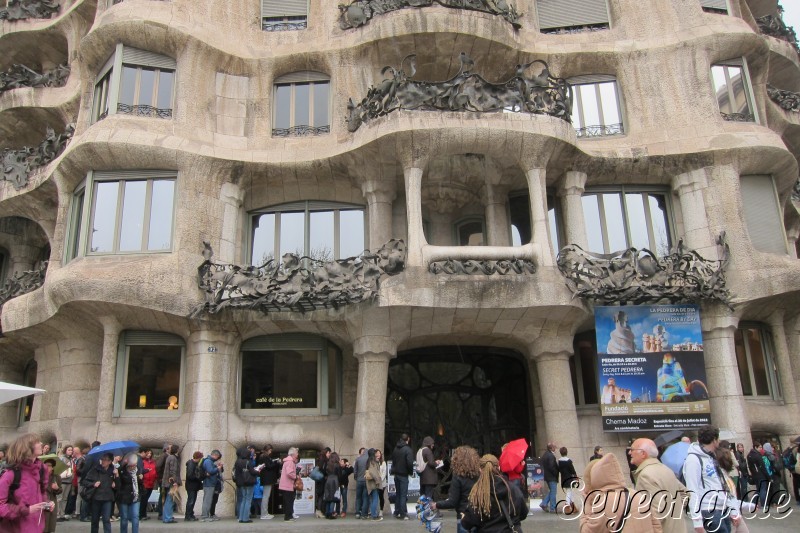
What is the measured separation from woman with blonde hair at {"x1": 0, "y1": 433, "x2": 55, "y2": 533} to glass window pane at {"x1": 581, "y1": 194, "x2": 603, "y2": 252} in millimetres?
14624

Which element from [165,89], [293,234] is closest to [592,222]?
[293,234]

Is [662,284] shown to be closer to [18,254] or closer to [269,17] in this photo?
[269,17]

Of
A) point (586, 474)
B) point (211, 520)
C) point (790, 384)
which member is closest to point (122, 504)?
point (211, 520)

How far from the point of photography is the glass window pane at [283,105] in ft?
63.7

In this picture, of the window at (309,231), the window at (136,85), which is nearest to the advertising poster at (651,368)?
the window at (309,231)

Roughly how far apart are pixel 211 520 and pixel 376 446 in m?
3.96

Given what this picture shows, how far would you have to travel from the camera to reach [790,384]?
18125mm

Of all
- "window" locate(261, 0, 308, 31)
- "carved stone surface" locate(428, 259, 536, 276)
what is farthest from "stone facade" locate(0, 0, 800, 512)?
"window" locate(261, 0, 308, 31)

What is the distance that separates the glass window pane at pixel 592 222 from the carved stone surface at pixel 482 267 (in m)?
3.10

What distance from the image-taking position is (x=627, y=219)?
19.1m

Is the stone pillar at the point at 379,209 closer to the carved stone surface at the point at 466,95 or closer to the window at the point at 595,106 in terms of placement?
the carved stone surface at the point at 466,95

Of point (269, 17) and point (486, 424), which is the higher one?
point (269, 17)

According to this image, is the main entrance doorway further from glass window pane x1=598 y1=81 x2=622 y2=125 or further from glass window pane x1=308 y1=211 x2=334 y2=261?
glass window pane x1=598 y1=81 x2=622 y2=125

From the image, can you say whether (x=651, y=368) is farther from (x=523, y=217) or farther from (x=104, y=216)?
(x=104, y=216)
